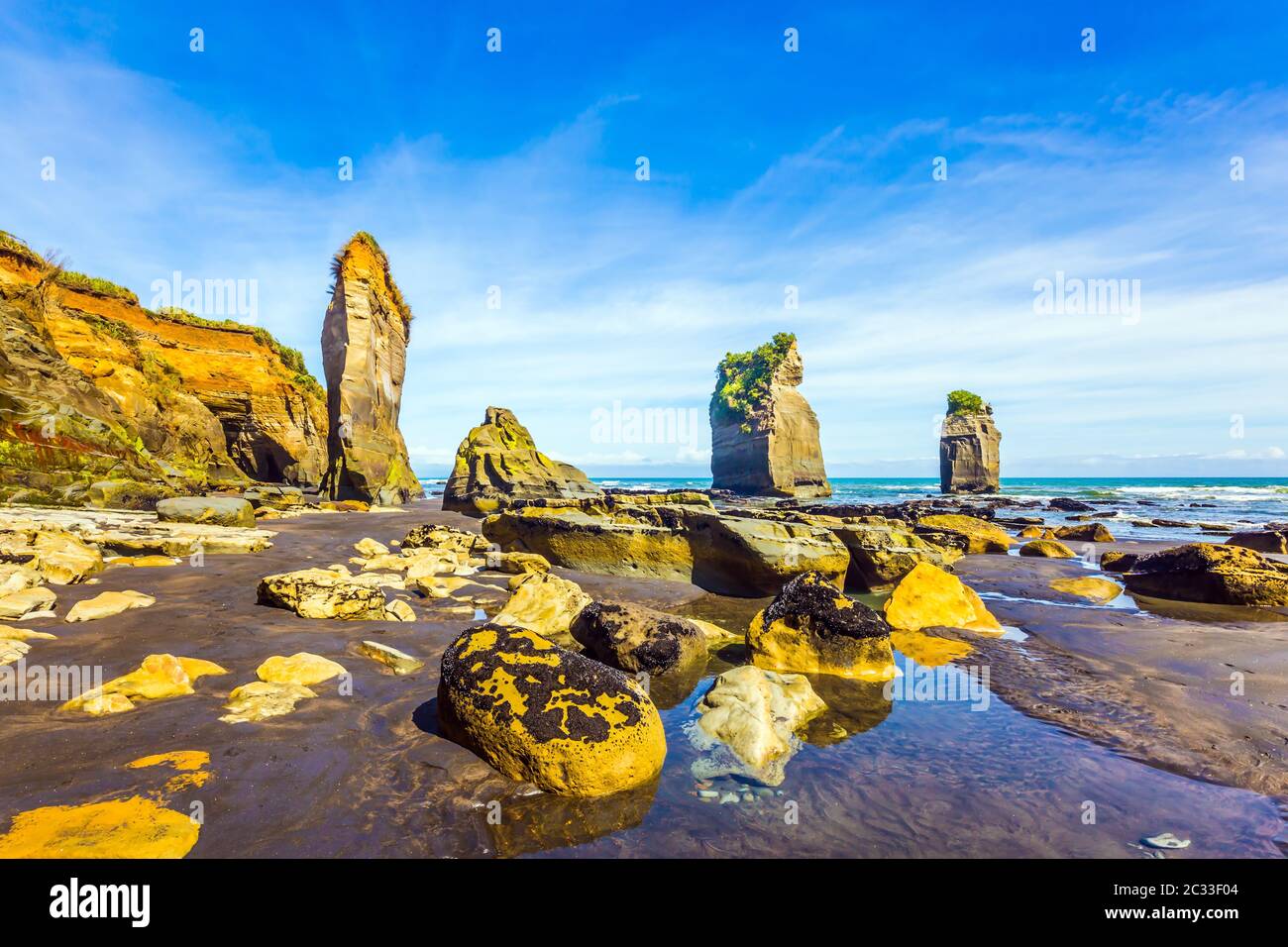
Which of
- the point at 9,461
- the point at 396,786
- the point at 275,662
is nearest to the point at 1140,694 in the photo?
the point at 396,786

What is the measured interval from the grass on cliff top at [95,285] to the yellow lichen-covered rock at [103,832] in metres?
38.9

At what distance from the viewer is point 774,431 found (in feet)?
177

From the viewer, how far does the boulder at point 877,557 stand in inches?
397

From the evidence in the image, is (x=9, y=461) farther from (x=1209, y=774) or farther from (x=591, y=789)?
(x=1209, y=774)

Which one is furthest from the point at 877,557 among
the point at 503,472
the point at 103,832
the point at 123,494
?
the point at 503,472

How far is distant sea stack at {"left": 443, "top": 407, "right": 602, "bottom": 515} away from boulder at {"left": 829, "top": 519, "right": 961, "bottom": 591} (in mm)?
15923

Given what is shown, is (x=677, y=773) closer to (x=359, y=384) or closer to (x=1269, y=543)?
(x=1269, y=543)

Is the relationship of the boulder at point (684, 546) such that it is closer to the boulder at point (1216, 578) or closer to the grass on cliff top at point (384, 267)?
the boulder at point (1216, 578)

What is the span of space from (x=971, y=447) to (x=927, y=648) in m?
60.9

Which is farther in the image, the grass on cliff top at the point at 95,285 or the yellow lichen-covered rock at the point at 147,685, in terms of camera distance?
the grass on cliff top at the point at 95,285

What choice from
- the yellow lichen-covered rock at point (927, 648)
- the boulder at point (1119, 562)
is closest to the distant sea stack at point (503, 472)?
the yellow lichen-covered rock at point (927, 648)

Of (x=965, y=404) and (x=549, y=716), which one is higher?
(x=965, y=404)
